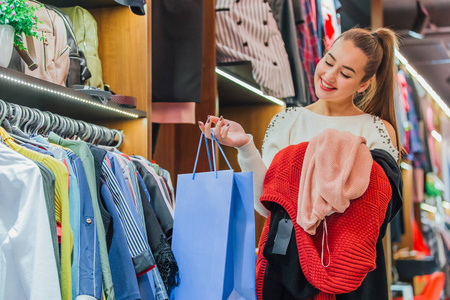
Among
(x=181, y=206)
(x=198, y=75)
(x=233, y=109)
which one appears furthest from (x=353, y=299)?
(x=233, y=109)

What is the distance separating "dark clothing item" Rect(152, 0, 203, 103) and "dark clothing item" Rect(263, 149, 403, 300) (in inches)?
41.0

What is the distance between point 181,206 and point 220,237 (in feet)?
0.51

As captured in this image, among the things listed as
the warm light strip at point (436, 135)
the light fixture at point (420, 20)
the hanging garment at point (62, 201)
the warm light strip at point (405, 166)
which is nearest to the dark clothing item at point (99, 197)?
the hanging garment at point (62, 201)

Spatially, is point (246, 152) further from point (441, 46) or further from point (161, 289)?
point (441, 46)

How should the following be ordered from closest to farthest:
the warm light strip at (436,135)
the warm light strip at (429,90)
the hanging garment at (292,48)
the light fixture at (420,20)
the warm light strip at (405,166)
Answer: the hanging garment at (292,48) < the light fixture at (420,20) < the warm light strip at (405,166) < the warm light strip at (429,90) < the warm light strip at (436,135)

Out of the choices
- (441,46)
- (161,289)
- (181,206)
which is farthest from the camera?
(441,46)

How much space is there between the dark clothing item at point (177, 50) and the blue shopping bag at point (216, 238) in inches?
39.4

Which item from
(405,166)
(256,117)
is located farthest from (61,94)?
(405,166)

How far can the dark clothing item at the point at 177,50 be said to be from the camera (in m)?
2.41

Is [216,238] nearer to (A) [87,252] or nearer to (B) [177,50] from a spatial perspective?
(A) [87,252]

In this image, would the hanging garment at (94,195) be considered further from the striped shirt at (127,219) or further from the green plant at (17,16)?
the green plant at (17,16)

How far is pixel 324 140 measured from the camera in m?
1.45

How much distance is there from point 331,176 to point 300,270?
260 millimetres

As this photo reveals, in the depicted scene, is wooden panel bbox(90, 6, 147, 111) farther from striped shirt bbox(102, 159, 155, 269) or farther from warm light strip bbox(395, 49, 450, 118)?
warm light strip bbox(395, 49, 450, 118)
